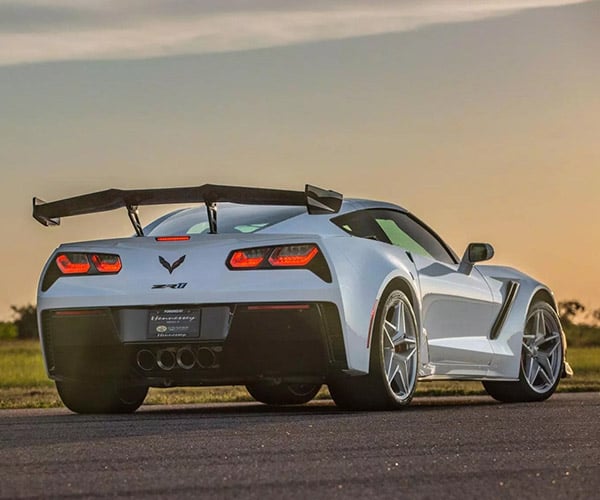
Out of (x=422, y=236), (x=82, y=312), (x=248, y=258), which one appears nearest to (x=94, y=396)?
(x=82, y=312)

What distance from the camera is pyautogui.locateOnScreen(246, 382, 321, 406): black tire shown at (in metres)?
11.7

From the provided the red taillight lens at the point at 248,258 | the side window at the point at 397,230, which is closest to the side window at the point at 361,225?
the side window at the point at 397,230

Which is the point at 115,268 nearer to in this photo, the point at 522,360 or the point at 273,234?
the point at 273,234

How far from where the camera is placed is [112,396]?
400 inches

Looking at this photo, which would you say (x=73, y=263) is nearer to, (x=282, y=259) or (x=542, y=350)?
(x=282, y=259)

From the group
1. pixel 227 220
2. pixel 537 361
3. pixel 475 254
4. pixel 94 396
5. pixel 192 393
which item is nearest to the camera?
pixel 227 220

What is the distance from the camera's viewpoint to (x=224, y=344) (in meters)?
9.05

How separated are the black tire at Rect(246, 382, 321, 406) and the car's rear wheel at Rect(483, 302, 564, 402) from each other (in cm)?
147

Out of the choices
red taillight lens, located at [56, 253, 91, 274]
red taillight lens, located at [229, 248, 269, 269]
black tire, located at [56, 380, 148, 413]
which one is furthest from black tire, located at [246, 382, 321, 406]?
red taillight lens, located at [229, 248, 269, 269]

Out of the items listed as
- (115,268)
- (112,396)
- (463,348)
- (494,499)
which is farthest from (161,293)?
(494,499)

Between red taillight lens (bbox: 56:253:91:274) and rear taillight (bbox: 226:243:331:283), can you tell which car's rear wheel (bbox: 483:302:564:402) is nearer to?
rear taillight (bbox: 226:243:331:283)

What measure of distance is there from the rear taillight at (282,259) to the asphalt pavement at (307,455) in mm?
934

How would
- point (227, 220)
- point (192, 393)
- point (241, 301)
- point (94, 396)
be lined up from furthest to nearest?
point (192, 393)
point (94, 396)
point (227, 220)
point (241, 301)

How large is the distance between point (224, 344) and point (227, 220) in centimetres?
106
